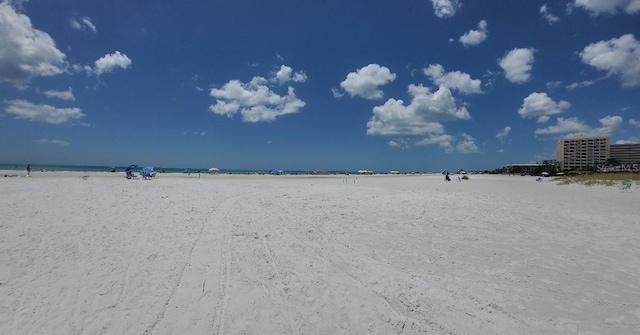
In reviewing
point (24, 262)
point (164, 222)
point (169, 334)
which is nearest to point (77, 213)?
point (164, 222)

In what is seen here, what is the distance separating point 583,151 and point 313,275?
513 ft

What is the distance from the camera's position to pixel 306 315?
411 centimetres

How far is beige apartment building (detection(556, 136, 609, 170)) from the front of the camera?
380 ft

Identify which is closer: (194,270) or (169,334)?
(169,334)

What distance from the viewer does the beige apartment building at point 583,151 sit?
115938 millimetres

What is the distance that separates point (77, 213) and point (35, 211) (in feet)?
4.71

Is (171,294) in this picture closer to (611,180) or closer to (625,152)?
(611,180)

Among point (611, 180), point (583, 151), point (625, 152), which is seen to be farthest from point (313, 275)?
point (625, 152)

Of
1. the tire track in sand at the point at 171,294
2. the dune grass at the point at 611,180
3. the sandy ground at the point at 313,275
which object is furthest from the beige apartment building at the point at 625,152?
the tire track in sand at the point at 171,294

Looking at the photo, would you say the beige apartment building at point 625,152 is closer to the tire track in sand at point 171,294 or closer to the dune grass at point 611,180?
the dune grass at point 611,180

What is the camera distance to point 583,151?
118875 millimetres

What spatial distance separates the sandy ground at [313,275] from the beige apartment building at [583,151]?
451ft

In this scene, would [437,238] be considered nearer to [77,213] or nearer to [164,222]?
[164,222]

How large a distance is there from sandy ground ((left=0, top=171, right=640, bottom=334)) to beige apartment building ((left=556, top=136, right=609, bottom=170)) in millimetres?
137421
